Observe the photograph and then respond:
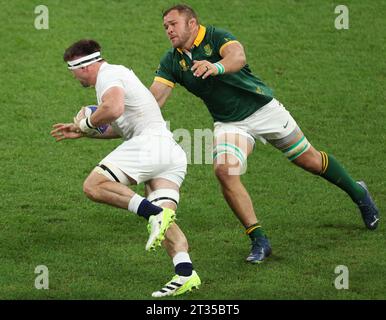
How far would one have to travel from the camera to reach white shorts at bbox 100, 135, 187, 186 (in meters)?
10.2

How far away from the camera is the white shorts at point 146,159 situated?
10219 mm

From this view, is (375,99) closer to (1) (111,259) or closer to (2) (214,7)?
(2) (214,7)

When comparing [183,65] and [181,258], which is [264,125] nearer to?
[183,65]

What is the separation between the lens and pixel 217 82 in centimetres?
1118

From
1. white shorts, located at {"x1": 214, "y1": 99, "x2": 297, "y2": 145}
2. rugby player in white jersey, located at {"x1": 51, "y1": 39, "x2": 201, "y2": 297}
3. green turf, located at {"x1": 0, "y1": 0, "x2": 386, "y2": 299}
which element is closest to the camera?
rugby player in white jersey, located at {"x1": 51, "y1": 39, "x2": 201, "y2": 297}

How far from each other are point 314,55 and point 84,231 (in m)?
5.72

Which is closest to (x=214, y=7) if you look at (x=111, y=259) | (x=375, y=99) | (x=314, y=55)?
(x=314, y=55)

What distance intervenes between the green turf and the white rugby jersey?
3.99 ft

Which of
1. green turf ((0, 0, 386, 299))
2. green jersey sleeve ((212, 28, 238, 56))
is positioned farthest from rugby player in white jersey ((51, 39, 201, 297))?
green jersey sleeve ((212, 28, 238, 56))

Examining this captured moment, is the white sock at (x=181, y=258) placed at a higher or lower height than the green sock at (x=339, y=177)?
lower

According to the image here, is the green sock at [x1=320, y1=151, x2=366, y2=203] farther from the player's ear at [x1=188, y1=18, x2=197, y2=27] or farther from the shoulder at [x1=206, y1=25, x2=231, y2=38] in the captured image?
the player's ear at [x1=188, y1=18, x2=197, y2=27]

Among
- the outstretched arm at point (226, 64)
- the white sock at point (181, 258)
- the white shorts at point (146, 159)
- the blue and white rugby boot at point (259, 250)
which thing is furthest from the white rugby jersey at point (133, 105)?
the blue and white rugby boot at point (259, 250)

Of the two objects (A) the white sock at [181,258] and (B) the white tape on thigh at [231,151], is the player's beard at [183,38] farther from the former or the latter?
(A) the white sock at [181,258]
